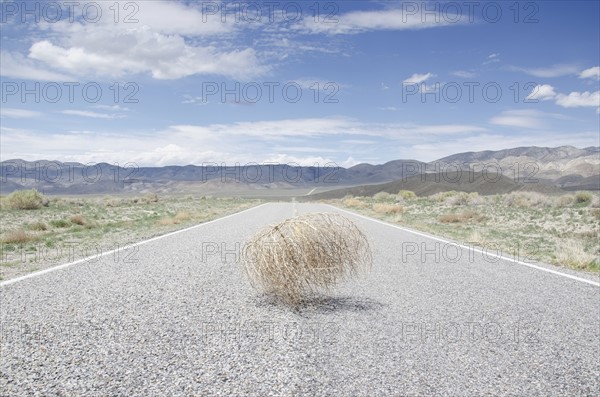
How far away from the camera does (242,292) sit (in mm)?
7176

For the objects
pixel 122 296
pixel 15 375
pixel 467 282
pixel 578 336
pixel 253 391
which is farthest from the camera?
pixel 467 282

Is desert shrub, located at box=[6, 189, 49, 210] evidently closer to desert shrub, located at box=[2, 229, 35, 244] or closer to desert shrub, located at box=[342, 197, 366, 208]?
desert shrub, located at box=[342, 197, 366, 208]

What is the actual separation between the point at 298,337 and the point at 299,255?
4.64ft

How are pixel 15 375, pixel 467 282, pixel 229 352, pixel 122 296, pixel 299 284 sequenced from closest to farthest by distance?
pixel 15 375 < pixel 229 352 < pixel 299 284 < pixel 122 296 < pixel 467 282

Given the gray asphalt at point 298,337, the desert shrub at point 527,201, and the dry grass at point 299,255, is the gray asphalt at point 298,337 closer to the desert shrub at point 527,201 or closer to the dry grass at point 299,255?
the dry grass at point 299,255

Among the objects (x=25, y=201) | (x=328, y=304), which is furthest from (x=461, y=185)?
(x=328, y=304)

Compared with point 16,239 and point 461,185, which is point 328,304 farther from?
point 461,185

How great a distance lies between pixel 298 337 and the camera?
5.06 metres

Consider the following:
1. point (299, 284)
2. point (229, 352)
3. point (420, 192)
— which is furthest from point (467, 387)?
point (420, 192)

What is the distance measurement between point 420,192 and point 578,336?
9903 centimetres

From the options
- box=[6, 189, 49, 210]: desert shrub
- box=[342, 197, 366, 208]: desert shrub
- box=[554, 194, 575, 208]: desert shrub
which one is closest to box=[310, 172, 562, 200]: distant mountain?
box=[342, 197, 366, 208]: desert shrub

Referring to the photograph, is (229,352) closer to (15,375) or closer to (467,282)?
(15,375)

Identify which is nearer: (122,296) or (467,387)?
(467,387)

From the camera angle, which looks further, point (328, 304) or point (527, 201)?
point (527, 201)
